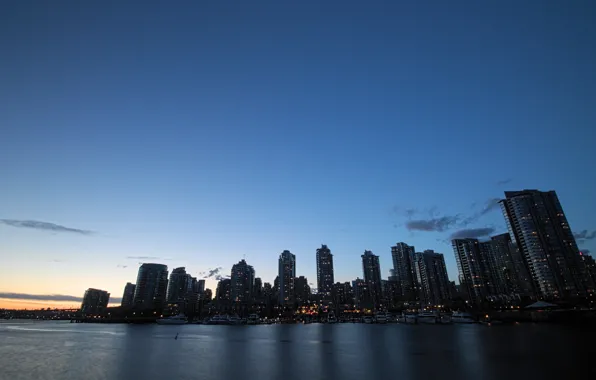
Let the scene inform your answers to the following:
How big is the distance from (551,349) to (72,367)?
72.0 meters

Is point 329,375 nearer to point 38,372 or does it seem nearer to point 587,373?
point 587,373

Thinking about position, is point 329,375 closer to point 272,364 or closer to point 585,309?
point 272,364

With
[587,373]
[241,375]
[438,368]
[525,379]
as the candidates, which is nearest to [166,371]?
[241,375]

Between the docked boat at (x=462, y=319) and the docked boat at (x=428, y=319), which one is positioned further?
the docked boat at (x=428, y=319)

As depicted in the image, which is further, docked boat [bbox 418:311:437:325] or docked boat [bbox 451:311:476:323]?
docked boat [bbox 418:311:437:325]

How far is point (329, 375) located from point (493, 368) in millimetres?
19566

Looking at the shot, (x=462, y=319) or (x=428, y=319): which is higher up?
(x=428, y=319)

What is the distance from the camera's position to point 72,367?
1666 inches

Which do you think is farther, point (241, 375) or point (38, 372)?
point (38, 372)

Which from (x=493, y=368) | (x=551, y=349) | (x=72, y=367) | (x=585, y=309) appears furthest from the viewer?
(x=585, y=309)

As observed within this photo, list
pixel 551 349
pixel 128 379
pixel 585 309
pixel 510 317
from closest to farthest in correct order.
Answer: pixel 128 379 < pixel 551 349 < pixel 585 309 < pixel 510 317

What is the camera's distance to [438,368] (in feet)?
125

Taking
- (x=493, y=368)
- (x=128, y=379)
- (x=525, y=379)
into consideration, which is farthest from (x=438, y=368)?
(x=128, y=379)

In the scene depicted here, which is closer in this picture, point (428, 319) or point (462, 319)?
point (462, 319)
